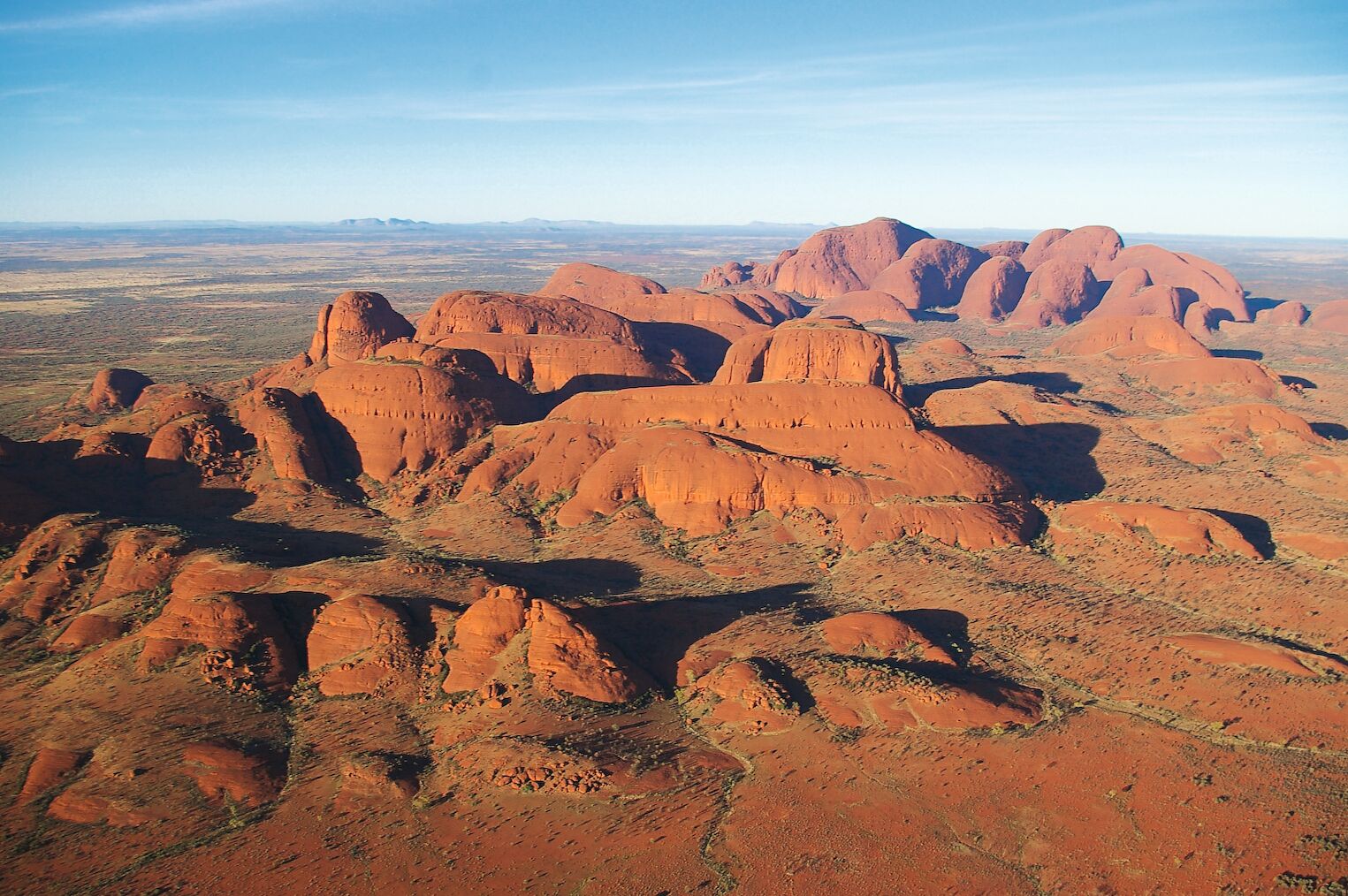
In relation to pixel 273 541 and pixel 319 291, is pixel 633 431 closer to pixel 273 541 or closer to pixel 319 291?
pixel 273 541

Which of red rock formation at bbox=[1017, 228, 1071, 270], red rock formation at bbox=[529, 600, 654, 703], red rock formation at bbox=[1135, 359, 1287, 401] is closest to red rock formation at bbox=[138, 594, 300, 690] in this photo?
red rock formation at bbox=[529, 600, 654, 703]

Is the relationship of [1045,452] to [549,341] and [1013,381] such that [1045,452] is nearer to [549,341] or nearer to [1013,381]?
[1013,381]

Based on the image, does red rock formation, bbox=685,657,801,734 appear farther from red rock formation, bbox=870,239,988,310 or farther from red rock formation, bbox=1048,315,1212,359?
red rock formation, bbox=870,239,988,310

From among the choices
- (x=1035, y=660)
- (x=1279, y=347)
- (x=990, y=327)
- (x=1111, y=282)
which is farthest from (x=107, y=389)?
(x=1111, y=282)

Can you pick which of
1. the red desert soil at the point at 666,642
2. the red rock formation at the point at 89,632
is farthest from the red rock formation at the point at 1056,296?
the red rock formation at the point at 89,632

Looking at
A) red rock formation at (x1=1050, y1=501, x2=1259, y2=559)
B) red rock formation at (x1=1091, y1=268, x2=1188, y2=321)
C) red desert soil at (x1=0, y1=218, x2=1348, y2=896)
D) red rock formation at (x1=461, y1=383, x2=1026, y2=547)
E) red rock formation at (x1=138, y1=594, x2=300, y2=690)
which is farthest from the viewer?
red rock formation at (x1=1091, y1=268, x2=1188, y2=321)

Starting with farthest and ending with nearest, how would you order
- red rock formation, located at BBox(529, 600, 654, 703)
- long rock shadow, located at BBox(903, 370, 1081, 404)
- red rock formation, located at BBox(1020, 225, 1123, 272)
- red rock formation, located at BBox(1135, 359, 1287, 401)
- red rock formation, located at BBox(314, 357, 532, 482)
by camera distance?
red rock formation, located at BBox(1020, 225, 1123, 272), red rock formation, located at BBox(1135, 359, 1287, 401), long rock shadow, located at BBox(903, 370, 1081, 404), red rock formation, located at BBox(314, 357, 532, 482), red rock formation, located at BBox(529, 600, 654, 703)
